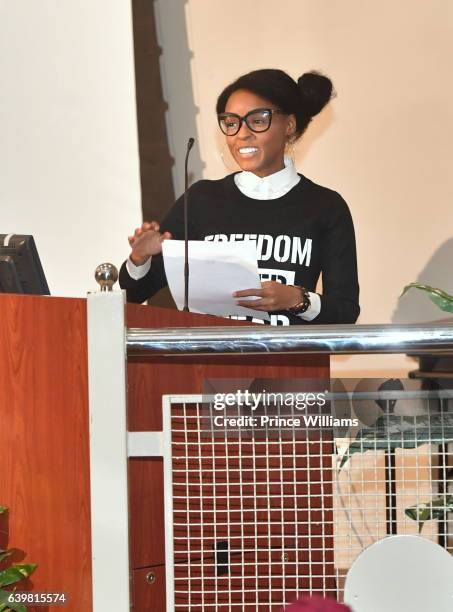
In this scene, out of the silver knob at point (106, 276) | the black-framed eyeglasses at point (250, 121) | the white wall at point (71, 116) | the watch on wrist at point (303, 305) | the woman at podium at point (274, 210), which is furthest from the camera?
the white wall at point (71, 116)

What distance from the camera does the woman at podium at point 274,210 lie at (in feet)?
8.30

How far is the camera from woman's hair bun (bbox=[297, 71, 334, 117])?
2.83 m

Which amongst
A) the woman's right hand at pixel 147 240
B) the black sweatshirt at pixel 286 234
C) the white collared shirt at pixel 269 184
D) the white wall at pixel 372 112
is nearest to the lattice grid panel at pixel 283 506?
the woman's right hand at pixel 147 240

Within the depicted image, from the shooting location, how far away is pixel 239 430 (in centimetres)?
141

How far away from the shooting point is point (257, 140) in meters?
2.68

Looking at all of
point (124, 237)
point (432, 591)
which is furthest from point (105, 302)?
point (124, 237)

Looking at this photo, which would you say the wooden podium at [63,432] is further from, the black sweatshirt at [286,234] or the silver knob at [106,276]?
the black sweatshirt at [286,234]

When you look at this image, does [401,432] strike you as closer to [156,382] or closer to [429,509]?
[429,509]

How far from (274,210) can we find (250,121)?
0.26 m

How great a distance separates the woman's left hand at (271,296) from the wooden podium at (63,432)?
370 mm

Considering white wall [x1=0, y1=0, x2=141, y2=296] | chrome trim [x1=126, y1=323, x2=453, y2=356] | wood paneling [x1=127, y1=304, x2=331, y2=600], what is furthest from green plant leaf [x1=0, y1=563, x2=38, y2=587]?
white wall [x1=0, y1=0, x2=141, y2=296]

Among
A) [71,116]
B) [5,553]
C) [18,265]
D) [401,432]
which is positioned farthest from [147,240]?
[71,116]

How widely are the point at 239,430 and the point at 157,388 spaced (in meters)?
0.24

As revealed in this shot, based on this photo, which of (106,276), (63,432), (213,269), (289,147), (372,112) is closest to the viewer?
(106,276)
